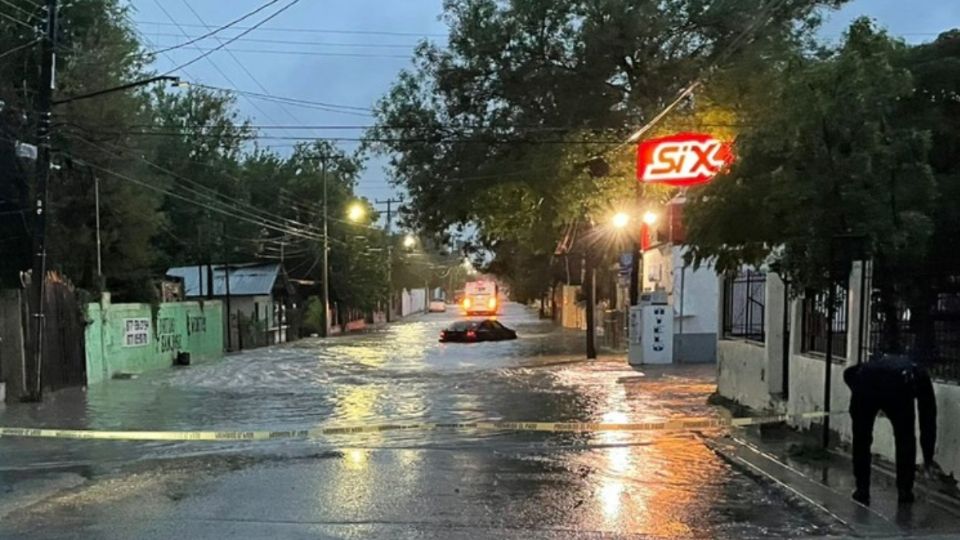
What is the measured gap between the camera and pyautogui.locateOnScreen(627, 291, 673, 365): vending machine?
95.3ft

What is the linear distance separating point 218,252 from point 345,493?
48206 mm

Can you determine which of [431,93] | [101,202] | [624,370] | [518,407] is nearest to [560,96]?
[431,93]

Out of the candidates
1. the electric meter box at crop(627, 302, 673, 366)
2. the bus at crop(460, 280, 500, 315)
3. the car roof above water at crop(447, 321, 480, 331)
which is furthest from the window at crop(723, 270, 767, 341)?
the bus at crop(460, 280, 500, 315)

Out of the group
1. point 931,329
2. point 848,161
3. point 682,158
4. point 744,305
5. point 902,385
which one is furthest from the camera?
point 682,158

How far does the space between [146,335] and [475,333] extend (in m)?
17.4

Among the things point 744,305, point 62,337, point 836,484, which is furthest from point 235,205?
A: point 836,484

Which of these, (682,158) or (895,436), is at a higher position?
(682,158)

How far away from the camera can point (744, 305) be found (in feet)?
56.5

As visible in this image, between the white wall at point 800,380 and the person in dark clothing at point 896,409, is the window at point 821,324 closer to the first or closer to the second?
the white wall at point 800,380

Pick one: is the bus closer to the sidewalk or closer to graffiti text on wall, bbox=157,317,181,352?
graffiti text on wall, bbox=157,317,181,352

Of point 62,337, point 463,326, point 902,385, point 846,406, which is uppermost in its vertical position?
point 902,385

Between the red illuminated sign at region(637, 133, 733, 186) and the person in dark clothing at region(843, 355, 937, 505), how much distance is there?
15006 mm

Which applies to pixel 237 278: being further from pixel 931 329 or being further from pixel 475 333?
pixel 931 329

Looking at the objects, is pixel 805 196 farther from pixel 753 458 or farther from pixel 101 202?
pixel 101 202
